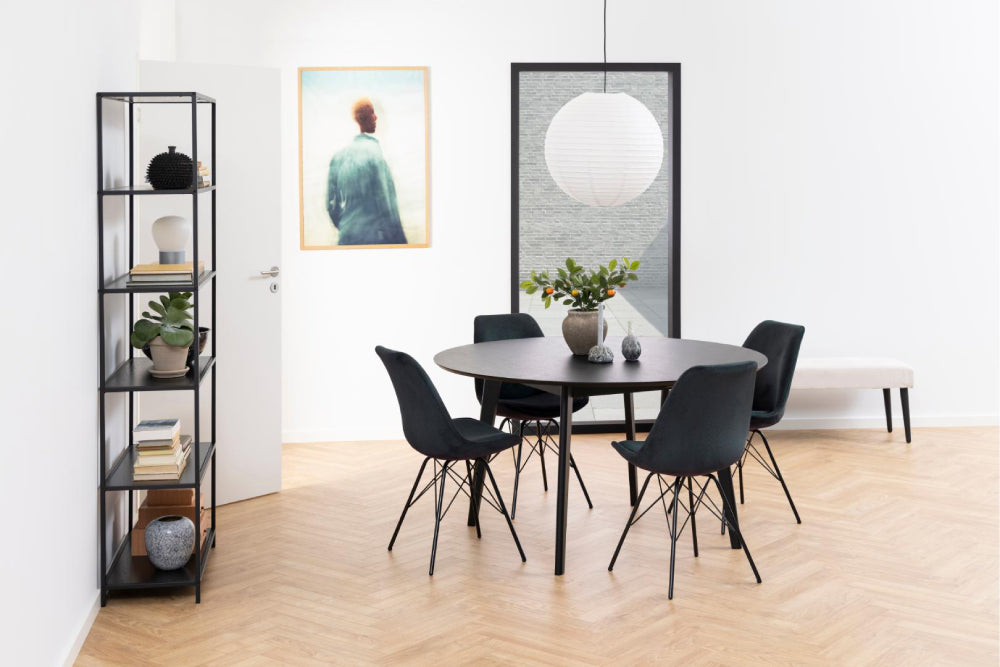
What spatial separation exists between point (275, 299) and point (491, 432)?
160cm

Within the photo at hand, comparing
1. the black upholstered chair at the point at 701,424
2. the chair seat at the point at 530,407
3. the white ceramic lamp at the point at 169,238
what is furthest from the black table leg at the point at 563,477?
the white ceramic lamp at the point at 169,238

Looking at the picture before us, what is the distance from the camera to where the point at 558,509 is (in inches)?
170

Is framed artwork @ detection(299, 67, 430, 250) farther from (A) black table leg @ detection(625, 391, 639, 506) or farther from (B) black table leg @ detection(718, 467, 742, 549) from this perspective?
(B) black table leg @ detection(718, 467, 742, 549)

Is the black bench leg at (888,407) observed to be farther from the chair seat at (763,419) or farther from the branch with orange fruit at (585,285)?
the branch with orange fruit at (585,285)

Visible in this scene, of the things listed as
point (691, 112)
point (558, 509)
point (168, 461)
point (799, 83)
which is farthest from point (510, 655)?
point (799, 83)

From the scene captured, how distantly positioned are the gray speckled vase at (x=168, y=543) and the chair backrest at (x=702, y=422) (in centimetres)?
186

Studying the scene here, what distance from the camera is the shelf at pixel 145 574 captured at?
3.95 m

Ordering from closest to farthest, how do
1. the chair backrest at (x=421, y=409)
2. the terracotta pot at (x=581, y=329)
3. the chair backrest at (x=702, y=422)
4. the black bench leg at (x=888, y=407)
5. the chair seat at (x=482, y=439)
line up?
the chair backrest at (x=702, y=422)
the chair backrest at (x=421, y=409)
the chair seat at (x=482, y=439)
the terracotta pot at (x=581, y=329)
the black bench leg at (x=888, y=407)

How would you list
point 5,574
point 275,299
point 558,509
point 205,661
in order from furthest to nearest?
point 275,299 → point 558,509 → point 205,661 → point 5,574

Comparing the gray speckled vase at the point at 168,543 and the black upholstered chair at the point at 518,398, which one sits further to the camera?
the black upholstered chair at the point at 518,398

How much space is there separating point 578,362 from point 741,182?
9.64ft

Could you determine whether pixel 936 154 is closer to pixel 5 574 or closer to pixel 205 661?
pixel 205 661

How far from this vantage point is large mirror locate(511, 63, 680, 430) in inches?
272

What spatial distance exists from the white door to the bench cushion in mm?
3379
